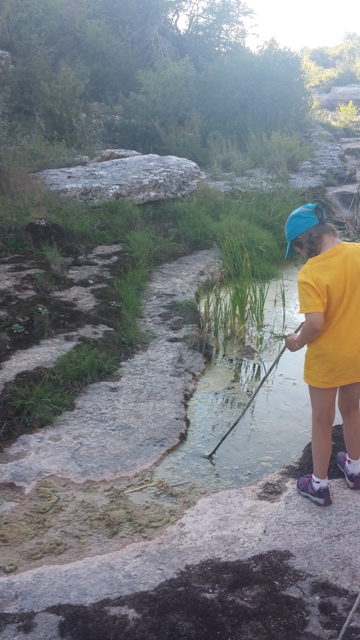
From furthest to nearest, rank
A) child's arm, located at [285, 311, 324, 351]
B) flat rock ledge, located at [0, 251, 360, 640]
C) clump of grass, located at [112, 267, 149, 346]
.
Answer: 1. clump of grass, located at [112, 267, 149, 346]
2. child's arm, located at [285, 311, 324, 351]
3. flat rock ledge, located at [0, 251, 360, 640]

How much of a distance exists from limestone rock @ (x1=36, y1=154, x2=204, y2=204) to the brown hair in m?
5.89

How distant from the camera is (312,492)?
3271mm

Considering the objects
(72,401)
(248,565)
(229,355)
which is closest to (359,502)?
(248,565)

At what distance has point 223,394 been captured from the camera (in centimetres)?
491

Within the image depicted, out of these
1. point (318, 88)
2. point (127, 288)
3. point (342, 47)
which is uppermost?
point (342, 47)

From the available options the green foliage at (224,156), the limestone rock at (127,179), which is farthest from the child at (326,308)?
the green foliage at (224,156)

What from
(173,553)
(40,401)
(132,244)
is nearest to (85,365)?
(40,401)

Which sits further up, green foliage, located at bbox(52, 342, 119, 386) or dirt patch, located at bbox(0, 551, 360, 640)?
green foliage, located at bbox(52, 342, 119, 386)

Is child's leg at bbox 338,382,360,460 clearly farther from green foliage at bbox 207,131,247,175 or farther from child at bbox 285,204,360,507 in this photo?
green foliage at bbox 207,131,247,175

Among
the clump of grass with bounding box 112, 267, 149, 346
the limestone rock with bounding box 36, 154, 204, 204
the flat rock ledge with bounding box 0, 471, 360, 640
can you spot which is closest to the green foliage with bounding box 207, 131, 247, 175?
the limestone rock with bounding box 36, 154, 204, 204

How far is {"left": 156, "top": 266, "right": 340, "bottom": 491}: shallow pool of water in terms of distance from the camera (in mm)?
3883

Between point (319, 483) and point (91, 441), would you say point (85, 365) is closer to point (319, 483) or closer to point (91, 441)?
point (91, 441)

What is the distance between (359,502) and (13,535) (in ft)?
6.11

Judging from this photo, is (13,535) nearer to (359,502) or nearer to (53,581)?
(53,581)
